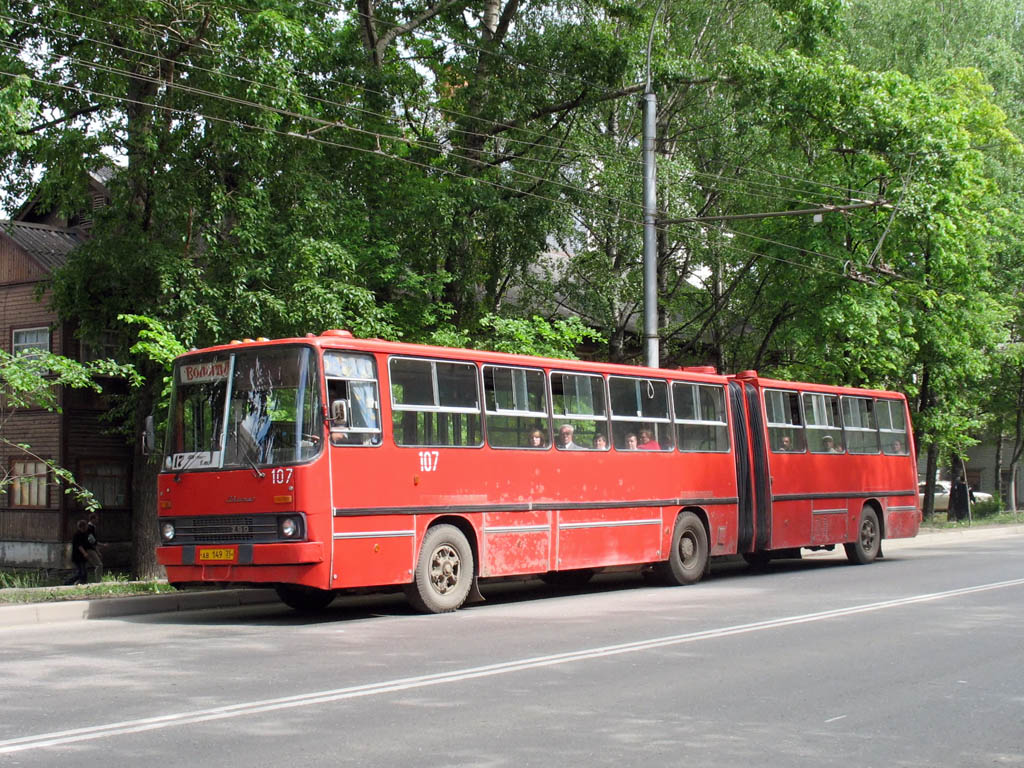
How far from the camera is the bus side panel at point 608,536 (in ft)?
50.3

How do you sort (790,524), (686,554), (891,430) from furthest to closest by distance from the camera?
(891,430) → (790,524) → (686,554)

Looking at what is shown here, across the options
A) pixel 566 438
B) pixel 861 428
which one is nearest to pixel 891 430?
pixel 861 428

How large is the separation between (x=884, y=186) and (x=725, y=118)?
17.2 feet

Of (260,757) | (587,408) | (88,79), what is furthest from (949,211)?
(260,757)

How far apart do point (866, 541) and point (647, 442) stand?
23.8ft

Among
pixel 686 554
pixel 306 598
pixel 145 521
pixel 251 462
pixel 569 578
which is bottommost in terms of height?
pixel 569 578

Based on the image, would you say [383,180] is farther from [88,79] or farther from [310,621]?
[310,621]

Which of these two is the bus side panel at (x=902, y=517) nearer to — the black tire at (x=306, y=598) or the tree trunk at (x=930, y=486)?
the black tire at (x=306, y=598)

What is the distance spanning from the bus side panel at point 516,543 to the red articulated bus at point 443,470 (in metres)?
0.02

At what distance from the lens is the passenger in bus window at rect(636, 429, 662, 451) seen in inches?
666

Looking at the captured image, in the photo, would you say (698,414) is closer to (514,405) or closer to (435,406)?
(514,405)

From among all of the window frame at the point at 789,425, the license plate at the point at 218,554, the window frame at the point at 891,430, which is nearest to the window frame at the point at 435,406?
the license plate at the point at 218,554

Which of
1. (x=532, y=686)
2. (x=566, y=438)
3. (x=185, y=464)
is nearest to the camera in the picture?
(x=532, y=686)

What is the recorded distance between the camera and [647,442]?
1702 cm
